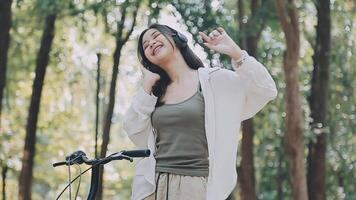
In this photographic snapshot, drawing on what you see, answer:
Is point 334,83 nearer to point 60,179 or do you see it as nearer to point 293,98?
point 293,98

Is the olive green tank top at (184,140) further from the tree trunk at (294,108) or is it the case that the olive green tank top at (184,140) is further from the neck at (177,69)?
the tree trunk at (294,108)

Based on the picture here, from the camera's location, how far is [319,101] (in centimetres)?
1083

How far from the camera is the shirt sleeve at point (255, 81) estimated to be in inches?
124

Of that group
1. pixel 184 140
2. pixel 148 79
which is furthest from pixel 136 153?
pixel 148 79

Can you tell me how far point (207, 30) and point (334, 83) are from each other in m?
4.83

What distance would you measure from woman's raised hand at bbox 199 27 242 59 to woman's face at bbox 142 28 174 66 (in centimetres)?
18

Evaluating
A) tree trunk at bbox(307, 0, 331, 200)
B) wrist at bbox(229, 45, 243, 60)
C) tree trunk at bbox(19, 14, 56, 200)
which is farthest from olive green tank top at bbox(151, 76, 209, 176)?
tree trunk at bbox(19, 14, 56, 200)

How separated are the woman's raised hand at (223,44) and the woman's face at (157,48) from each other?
0.58 ft

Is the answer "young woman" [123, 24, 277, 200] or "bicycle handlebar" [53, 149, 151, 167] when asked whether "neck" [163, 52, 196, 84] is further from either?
"bicycle handlebar" [53, 149, 151, 167]

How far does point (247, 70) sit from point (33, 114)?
8933 millimetres

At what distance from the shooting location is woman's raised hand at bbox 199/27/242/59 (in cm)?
315

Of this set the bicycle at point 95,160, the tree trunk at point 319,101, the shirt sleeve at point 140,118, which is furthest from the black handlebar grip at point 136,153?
the tree trunk at point 319,101

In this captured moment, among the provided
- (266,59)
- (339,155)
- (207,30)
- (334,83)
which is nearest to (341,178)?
(339,155)

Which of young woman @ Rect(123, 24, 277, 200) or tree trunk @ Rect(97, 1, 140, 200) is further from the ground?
tree trunk @ Rect(97, 1, 140, 200)
